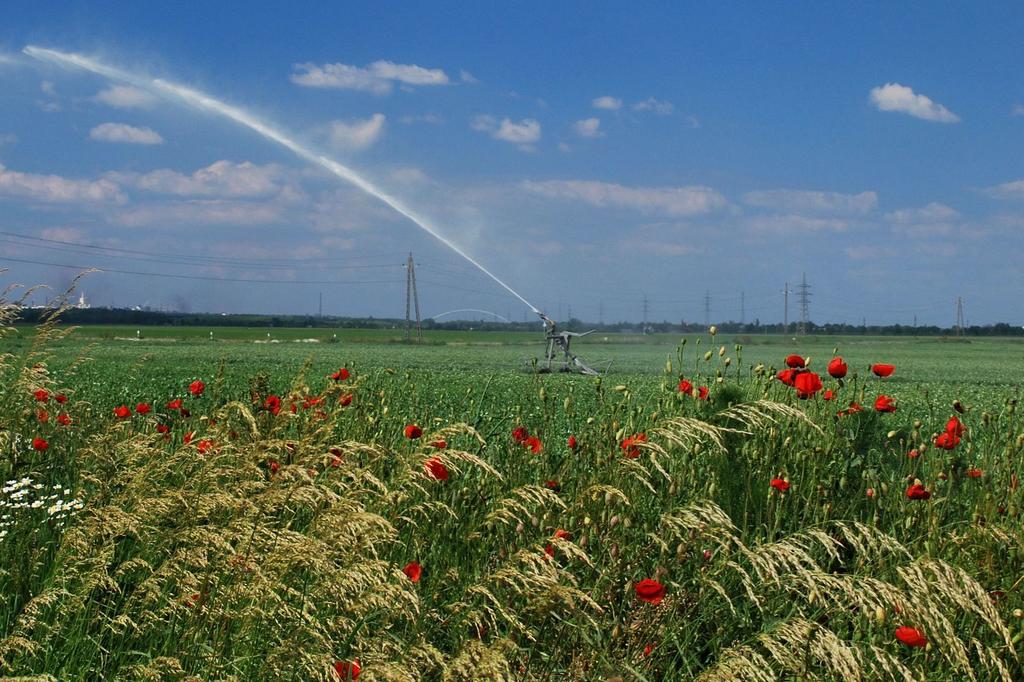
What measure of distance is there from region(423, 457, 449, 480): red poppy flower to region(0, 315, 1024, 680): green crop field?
0.03 m

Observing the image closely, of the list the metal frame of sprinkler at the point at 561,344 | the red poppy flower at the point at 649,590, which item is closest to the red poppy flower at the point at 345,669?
the red poppy flower at the point at 649,590

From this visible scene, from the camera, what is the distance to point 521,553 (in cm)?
250

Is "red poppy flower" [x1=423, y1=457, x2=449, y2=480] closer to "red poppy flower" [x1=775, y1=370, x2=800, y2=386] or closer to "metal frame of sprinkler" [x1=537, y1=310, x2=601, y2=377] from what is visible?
"red poppy flower" [x1=775, y1=370, x2=800, y2=386]


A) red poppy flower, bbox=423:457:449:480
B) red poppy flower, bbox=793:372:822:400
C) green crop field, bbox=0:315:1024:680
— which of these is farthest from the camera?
red poppy flower, bbox=793:372:822:400

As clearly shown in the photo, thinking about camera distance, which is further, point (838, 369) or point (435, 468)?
point (838, 369)

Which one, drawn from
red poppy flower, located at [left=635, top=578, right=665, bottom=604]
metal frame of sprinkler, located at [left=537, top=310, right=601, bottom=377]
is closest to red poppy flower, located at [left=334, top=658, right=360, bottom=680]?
red poppy flower, located at [left=635, top=578, right=665, bottom=604]

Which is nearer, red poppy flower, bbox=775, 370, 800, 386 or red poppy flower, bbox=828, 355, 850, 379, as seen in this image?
red poppy flower, bbox=828, 355, 850, 379

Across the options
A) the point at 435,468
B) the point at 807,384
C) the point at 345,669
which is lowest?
the point at 345,669

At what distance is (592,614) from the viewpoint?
304 cm

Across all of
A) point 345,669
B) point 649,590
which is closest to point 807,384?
point 649,590

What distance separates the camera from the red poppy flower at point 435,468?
2910 millimetres

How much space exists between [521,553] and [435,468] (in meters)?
0.59

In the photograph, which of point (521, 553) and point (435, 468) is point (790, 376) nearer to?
point (435, 468)

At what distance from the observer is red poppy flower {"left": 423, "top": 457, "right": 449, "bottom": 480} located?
9.55 feet
